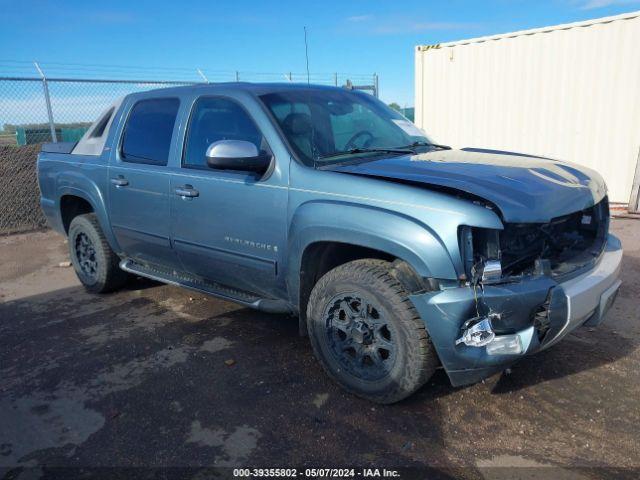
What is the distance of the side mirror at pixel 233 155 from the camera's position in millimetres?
3061

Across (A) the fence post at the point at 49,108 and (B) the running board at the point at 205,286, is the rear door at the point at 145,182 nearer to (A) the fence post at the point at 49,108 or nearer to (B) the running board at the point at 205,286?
(B) the running board at the point at 205,286

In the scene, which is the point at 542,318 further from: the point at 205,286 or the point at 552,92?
the point at 552,92

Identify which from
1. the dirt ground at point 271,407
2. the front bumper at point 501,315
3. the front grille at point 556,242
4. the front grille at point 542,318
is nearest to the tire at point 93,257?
the dirt ground at point 271,407

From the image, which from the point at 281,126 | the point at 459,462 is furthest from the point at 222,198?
the point at 459,462

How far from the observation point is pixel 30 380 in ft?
11.2

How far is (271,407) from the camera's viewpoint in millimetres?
3008

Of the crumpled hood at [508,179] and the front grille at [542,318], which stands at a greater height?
the crumpled hood at [508,179]

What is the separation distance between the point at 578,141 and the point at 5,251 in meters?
8.75

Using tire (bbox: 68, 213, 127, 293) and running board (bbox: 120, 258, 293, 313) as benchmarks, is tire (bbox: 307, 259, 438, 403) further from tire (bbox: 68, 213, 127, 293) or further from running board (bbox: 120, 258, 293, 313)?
tire (bbox: 68, 213, 127, 293)

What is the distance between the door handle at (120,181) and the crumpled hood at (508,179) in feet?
6.56

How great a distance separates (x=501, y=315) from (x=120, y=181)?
10.6 ft

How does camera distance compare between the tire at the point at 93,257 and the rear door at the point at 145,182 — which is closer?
the rear door at the point at 145,182

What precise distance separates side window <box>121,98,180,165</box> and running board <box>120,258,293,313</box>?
93 centimetres

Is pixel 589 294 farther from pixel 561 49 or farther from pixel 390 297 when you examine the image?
pixel 561 49
